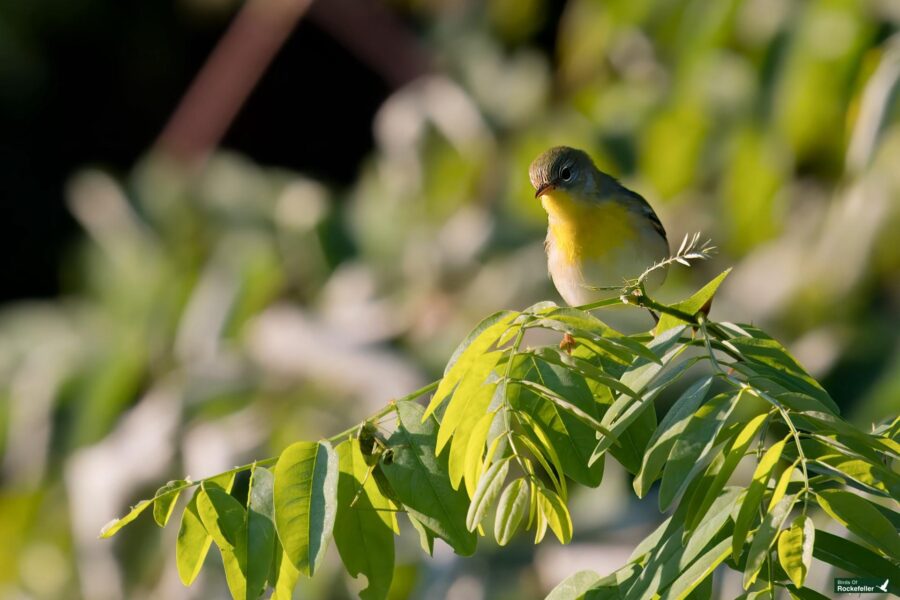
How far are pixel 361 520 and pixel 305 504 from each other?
142 millimetres

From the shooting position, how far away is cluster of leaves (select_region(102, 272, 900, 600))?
1263 mm

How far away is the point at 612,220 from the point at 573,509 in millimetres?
1741

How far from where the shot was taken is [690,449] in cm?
128

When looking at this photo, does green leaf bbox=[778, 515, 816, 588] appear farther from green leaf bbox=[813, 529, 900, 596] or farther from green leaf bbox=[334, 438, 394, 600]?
green leaf bbox=[334, 438, 394, 600]

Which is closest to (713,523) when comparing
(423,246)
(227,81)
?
(423,246)

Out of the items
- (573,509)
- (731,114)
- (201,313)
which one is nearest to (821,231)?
(731,114)

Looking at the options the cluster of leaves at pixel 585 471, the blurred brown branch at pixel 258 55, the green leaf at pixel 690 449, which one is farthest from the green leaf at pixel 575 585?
the blurred brown branch at pixel 258 55

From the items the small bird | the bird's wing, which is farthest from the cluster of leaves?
the bird's wing

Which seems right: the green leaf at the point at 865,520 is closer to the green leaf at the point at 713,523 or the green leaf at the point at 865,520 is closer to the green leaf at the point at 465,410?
the green leaf at the point at 713,523

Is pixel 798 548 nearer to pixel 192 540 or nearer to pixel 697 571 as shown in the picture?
pixel 697 571

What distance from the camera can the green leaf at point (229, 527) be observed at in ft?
4.71

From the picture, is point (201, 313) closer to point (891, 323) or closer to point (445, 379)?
point (891, 323)

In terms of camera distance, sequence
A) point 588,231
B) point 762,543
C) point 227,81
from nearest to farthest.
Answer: point 762,543
point 588,231
point 227,81

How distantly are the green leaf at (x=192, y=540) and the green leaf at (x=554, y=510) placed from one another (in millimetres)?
401
